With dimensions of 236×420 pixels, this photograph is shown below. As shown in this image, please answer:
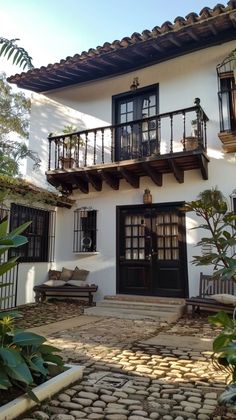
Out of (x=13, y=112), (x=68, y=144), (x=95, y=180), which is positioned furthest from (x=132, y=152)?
(x=13, y=112)

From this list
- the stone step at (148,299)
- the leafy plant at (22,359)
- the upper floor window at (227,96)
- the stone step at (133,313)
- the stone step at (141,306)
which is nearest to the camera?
the leafy plant at (22,359)

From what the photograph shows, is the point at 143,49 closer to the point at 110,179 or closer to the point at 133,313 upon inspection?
the point at 110,179

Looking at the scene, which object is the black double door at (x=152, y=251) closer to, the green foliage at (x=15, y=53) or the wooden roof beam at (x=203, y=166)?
the wooden roof beam at (x=203, y=166)

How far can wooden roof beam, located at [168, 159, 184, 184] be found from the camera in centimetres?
734

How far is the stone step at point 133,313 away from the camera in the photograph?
21.1 feet

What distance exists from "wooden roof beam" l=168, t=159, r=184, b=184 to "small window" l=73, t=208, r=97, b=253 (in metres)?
2.44

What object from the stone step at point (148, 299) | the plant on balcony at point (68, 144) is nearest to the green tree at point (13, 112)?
the plant on balcony at point (68, 144)

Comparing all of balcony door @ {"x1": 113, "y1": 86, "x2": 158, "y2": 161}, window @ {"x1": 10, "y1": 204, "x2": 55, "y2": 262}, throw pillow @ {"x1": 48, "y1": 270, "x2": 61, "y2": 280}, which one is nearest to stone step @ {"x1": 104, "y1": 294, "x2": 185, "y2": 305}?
throw pillow @ {"x1": 48, "y1": 270, "x2": 61, "y2": 280}

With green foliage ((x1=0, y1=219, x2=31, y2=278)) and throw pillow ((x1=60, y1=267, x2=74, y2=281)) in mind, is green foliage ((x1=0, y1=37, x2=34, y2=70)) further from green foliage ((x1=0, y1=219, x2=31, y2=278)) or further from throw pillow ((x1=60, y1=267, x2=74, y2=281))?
throw pillow ((x1=60, y1=267, x2=74, y2=281))

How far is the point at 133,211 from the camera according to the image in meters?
8.46

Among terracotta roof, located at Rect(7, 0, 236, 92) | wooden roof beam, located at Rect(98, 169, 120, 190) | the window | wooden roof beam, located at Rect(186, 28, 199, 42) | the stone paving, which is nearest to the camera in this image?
the stone paving

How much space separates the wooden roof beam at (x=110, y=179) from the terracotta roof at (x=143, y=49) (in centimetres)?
282

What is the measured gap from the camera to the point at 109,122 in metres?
9.07

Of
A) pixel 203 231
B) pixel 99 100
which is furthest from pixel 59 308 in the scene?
pixel 99 100
